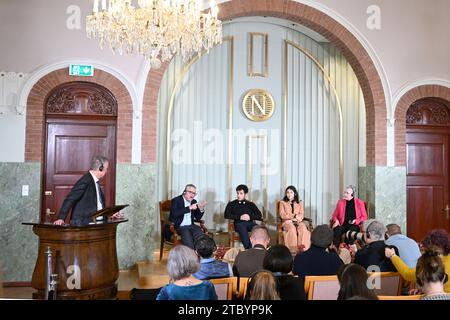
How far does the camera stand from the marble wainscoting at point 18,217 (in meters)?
5.98

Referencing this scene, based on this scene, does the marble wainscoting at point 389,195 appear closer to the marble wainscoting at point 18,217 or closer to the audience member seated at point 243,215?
the audience member seated at point 243,215

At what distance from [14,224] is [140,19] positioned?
3.45m

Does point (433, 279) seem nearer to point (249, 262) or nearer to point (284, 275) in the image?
point (284, 275)

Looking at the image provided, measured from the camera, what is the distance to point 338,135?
26.6ft

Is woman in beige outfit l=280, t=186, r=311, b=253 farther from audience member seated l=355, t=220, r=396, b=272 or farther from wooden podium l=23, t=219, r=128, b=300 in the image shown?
wooden podium l=23, t=219, r=128, b=300

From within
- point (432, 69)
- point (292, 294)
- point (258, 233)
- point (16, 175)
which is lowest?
point (292, 294)

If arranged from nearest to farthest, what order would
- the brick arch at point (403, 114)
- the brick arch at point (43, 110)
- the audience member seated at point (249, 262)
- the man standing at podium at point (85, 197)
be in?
the audience member seated at point (249, 262), the man standing at podium at point (85, 197), the brick arch at point (43, 110), the brick arch at point (403, 114)

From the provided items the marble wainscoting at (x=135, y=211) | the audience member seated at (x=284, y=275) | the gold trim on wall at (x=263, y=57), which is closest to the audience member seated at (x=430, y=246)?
the audience member seated at (x=284, y=275)

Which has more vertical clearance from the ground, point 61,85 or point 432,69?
point 432,69

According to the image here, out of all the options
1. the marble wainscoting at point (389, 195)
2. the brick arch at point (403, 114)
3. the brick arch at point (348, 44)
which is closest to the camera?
the brick arch at point (348, 44)

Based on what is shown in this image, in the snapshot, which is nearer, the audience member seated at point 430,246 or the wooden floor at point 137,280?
the audience member seated at point 430,246

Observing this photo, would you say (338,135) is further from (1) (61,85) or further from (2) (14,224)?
(2) (14,224)

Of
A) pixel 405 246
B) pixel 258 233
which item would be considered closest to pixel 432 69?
pixel 405 246

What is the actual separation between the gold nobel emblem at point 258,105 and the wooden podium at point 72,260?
3969 mm
